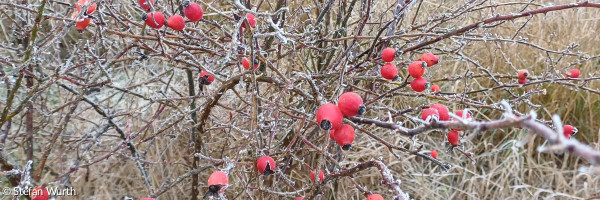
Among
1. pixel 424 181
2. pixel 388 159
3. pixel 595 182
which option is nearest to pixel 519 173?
pixel 595 182

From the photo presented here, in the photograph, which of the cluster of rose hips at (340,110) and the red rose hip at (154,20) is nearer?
the cluster of rose hips at (340,110)

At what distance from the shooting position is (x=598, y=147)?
304cm

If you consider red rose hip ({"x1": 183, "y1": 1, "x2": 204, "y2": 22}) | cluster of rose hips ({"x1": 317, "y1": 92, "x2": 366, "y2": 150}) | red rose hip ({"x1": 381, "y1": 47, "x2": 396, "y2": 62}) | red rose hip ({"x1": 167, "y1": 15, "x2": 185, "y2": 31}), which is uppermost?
red rose hip ({"x1": 183, "y1": 1, "x2": 204, "y2": 22})

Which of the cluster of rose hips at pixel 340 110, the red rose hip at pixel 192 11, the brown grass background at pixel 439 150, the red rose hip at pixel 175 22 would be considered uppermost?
the red rose hip at pixel 192 11

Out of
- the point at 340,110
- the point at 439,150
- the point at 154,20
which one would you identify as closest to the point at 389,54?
the point at 340,110

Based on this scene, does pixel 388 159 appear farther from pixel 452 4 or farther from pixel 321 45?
pixel 452 4

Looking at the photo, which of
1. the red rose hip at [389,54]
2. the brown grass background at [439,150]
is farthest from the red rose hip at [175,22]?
the brown grass background at [439,150]

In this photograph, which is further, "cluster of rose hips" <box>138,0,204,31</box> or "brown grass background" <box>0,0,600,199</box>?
"brown grass background" <box>0,0,600,199</box>

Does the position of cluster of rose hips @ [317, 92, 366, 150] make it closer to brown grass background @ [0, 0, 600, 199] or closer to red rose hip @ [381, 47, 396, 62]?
red rose hip @ [381, 47, 396, 62]

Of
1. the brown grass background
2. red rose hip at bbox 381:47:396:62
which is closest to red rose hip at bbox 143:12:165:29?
red rose hip at bbox 381:47:396:62

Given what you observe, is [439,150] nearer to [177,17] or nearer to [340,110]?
[177,17]

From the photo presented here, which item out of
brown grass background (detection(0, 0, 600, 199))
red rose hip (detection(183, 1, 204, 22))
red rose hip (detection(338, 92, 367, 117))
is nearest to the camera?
red rose hip (detection(338, 92, 367, 117))

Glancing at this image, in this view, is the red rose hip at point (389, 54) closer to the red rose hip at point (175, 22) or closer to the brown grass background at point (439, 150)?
the red rose hip at point (175, 22)

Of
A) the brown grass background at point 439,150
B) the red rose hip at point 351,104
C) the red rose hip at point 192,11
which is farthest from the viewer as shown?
the brown grass background at point 439,150
